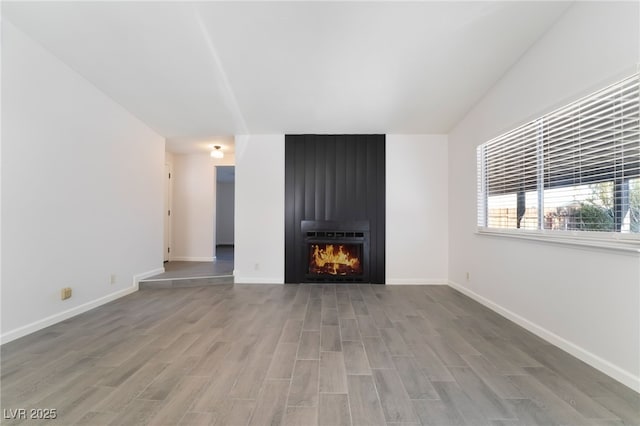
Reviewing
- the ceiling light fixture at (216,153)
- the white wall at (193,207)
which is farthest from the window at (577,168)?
the white wall at (193,207)

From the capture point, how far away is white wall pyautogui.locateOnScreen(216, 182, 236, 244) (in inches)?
368

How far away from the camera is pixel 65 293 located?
8.57 feet

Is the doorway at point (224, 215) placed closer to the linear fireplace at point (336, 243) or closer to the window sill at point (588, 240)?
the linear fireplace at point (336, 243)

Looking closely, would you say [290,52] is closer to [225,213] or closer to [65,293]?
[65,293]

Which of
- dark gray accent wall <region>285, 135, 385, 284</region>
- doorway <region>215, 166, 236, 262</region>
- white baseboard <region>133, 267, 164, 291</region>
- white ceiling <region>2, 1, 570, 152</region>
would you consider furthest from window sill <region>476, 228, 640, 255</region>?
doorway <region>215, 166, 236, 262</region>

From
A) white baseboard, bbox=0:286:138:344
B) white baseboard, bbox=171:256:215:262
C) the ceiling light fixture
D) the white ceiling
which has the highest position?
the white ceiling

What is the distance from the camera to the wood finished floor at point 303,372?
1.35 meters

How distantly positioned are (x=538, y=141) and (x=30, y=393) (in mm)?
4483

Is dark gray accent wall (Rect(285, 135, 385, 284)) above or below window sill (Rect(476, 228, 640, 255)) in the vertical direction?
above

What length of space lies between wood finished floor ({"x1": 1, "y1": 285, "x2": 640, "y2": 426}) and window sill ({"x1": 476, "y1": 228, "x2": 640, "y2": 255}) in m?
0.90

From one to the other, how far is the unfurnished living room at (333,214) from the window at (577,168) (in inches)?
0.7

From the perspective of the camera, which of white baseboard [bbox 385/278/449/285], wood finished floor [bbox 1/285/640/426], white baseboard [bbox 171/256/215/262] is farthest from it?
white baseboard [bbox 171/256/215/262]

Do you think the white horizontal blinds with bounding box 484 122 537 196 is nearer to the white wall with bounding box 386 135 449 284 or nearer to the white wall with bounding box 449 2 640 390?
the white wall with bounding box 449 2 640 390

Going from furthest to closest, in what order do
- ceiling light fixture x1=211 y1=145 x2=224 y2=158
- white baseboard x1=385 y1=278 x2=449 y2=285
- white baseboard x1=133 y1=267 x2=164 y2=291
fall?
ceiling light fixture x1=211 y1=145 x2=224 y2=158 → white baseboard x1=385 y1=278 x2=449 y2=285 → white baseboard x1=133 y1=267 x2=164 y2=291
